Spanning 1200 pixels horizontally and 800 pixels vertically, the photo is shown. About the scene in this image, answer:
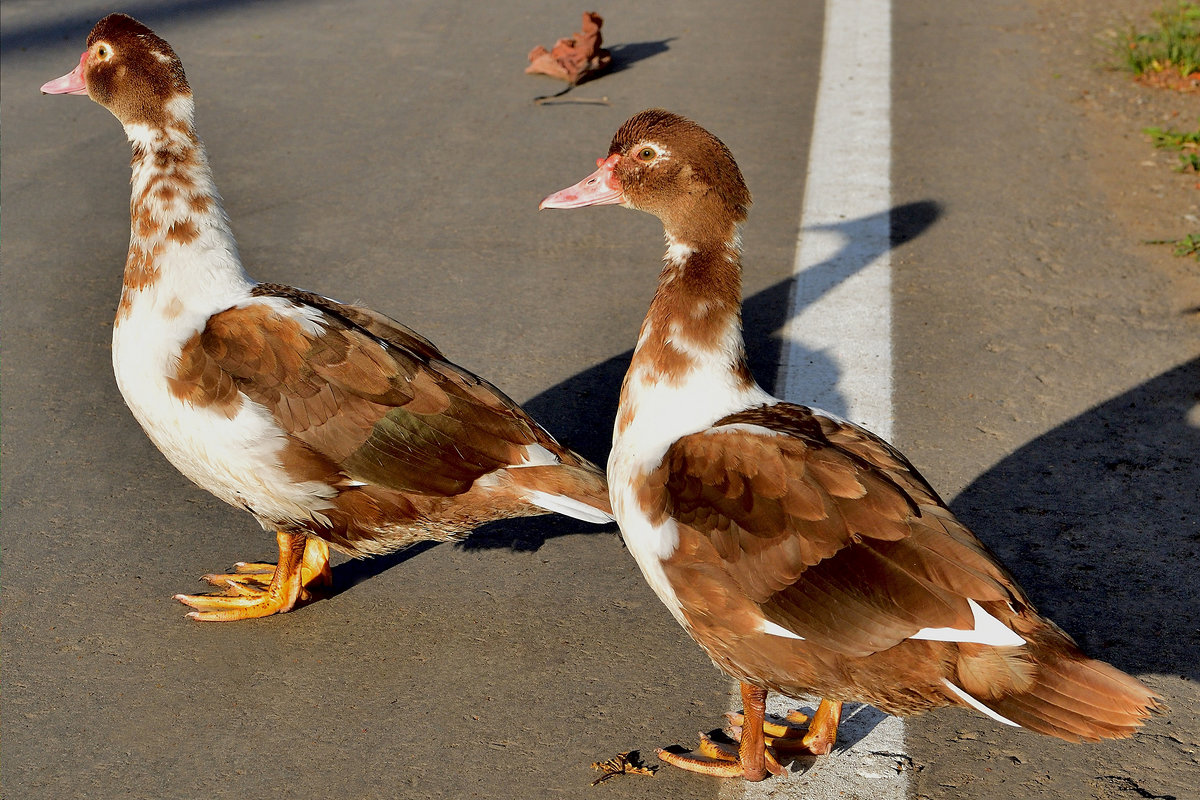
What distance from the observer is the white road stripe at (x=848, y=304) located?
339 centimetres

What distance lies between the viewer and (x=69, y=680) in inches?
145

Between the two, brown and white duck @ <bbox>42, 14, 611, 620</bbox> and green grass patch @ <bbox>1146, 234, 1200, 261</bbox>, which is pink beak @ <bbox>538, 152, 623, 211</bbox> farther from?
green grass patch @ <bbox>1146, 234, 1200, 261</bbox>

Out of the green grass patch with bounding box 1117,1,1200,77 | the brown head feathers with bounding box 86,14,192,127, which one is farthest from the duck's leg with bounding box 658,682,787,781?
the green grass patch with bounding box 1117,1,1200,77

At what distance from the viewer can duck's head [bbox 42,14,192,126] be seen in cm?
426

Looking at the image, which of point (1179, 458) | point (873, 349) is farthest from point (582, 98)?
point (1179, 458)

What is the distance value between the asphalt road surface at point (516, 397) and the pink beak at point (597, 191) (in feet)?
3.88

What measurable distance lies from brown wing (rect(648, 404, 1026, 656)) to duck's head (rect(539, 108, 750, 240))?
65cm

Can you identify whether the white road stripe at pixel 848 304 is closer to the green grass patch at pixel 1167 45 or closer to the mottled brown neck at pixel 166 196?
the green grass patch at pixel 1167 45

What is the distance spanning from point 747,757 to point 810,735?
0.80 ft

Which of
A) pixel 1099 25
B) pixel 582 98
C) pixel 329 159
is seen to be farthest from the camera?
pixel 1099 25

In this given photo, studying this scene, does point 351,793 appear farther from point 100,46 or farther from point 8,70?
point 8,70

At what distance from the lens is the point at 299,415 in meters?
3.82

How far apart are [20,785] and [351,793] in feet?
2.88

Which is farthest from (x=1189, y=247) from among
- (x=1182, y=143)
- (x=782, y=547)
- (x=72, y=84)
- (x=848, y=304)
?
(x=72, y=84)
